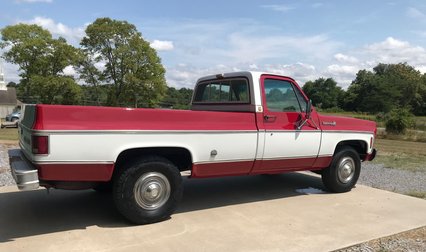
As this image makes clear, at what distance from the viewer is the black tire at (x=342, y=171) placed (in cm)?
686

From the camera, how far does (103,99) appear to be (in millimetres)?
45531

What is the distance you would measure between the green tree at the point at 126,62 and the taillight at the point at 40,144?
40.0 m

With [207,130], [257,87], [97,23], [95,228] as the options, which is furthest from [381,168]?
[97,23]

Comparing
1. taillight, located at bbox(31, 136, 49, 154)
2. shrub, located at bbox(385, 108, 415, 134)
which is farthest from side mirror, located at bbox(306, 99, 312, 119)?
shrub, located at bbox(385, 108, 415, 134)

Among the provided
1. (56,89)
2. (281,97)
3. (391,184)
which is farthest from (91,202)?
(56,89)

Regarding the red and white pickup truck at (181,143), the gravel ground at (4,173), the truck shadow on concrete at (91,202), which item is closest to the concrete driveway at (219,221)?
the truck shadow on concrete at (91,202)

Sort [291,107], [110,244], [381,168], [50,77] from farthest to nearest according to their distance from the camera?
[50,77] → [381,168] → [291,107] → [110,244]

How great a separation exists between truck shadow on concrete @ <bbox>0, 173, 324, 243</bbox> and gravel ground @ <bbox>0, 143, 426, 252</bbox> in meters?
1.42

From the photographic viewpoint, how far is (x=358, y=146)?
7.46 meters

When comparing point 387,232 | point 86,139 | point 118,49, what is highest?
point 118,49

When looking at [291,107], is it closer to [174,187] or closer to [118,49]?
[174,187]

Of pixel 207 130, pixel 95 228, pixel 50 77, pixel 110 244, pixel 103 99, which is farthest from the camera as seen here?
pixel 103 99

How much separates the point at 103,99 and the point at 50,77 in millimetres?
5990

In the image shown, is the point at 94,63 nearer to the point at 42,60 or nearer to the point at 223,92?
the point at 42,60
